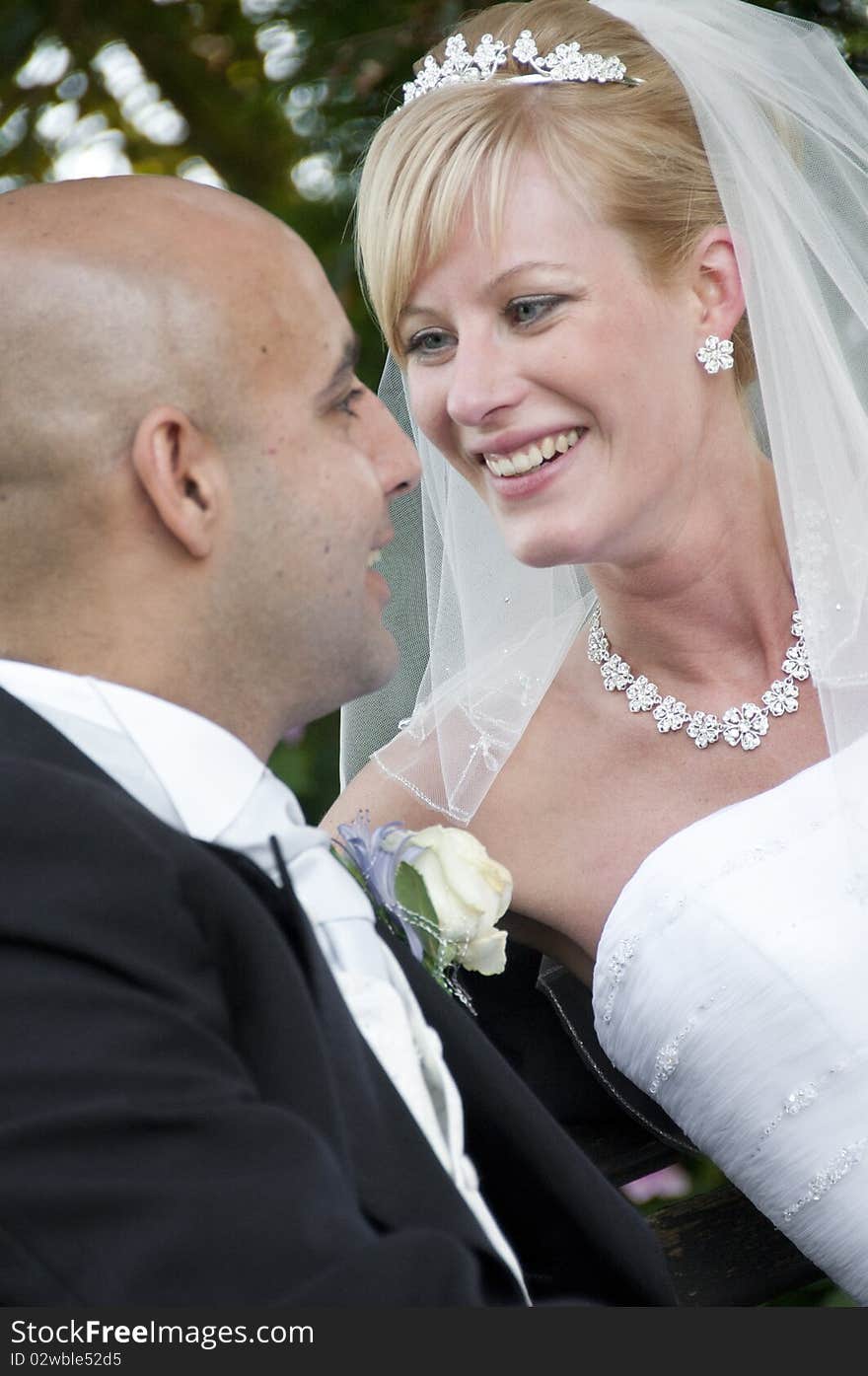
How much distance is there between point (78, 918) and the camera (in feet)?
4.51

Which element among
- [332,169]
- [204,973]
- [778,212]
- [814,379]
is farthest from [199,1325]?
[332,169]

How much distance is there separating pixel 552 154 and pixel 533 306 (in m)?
0.25

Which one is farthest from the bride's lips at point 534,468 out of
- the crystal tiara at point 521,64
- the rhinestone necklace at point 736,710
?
the crystal tiara at point 521,64

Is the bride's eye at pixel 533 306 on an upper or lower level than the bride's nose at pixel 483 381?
upper

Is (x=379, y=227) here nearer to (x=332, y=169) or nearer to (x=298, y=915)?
(x=332, y=169)

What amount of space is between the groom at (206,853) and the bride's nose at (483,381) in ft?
2.11

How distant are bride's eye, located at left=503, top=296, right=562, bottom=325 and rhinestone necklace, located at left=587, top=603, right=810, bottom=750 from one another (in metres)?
0.69

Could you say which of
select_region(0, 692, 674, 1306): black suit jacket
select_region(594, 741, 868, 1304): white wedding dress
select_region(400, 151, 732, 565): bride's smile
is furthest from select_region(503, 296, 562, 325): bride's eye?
select_region(0, 692, 674, 1306): black suit jacket

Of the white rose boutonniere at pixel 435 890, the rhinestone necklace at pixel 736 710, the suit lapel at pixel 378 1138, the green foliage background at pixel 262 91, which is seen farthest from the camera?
the green foliage background at pixel 262 91

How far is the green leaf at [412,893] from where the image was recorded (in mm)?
2002

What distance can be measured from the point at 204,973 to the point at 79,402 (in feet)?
1.97

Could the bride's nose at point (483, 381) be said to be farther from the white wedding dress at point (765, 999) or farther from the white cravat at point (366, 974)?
the white cravat at point (366, 974)

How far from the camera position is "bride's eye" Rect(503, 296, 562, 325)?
2.51 m

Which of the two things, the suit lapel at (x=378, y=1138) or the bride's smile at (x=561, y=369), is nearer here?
the suit lapel at (x=378, y=1138)
